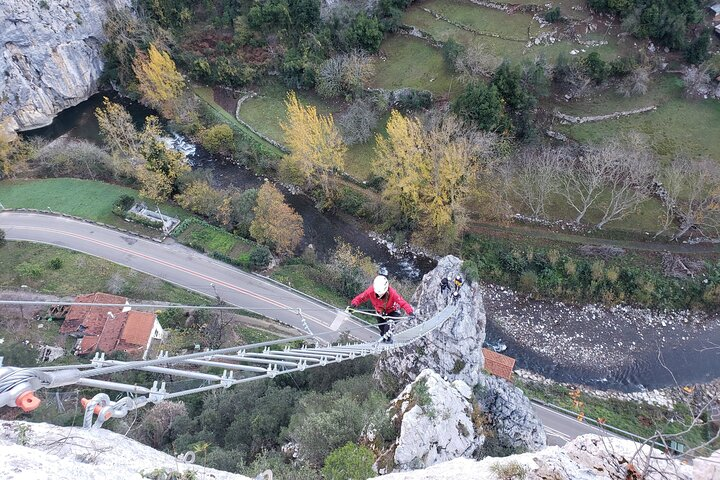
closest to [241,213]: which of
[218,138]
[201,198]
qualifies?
[201,198]

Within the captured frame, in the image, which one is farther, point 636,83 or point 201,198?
point 636,83

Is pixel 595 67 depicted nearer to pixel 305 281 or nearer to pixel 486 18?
pixel 486 18

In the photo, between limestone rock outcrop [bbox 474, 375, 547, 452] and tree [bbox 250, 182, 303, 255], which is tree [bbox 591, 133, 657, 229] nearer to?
limestone rock outcrop [bbox 474, 375, 547, 452]

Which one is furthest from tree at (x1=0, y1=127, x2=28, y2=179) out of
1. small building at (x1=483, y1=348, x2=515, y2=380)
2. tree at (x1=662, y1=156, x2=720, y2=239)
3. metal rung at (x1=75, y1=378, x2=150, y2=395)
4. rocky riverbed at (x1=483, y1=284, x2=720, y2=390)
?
tree at (x1=662, y1=156, x2=720, y2=239)

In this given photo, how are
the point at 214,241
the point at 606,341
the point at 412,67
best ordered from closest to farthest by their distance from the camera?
1. the point at 606,341
2. the point at 214,241
3. the point at 412,67

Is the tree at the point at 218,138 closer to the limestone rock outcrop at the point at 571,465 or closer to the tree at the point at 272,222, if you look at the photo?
the tree at the point at 272,222

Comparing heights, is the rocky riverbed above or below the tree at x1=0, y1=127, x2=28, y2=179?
below

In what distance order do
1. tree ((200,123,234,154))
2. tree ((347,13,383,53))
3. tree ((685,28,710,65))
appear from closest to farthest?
tree ((685,28,710,65)) → tree ((200,123,234,154)) → tree ((347,13,383,53))
